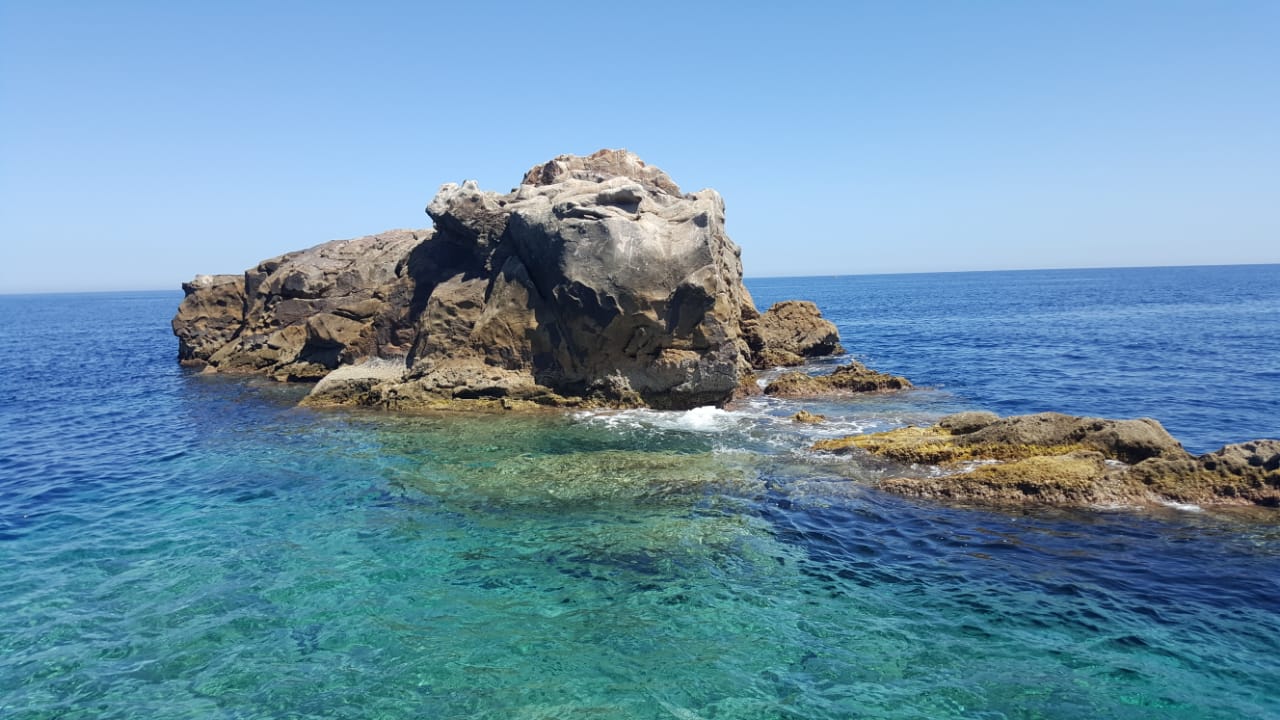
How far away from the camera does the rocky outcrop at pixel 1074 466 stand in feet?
53.4

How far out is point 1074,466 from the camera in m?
17.2

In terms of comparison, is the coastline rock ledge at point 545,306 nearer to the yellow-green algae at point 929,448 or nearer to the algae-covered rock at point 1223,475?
the yellow-green algae at point 929,448

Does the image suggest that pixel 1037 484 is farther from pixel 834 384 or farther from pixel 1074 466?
pixel 834 384

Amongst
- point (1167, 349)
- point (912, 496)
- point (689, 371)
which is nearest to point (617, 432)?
point (689, 371)

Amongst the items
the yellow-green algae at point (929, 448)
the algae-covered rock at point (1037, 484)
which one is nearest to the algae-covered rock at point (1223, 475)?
the algae-covered rock at point (1037, 484)

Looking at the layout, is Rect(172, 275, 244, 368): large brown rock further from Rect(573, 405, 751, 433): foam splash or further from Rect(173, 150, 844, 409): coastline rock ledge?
Rect(573, 405, 751, 433): foam splash

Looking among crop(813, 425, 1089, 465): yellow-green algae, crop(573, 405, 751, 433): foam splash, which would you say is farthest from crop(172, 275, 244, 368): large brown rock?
crop(813, 425, 1089, 465): yellow-green algae

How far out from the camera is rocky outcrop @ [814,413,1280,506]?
1627cm

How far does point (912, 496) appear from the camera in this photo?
57.6 feet

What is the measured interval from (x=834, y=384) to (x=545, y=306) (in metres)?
12.6

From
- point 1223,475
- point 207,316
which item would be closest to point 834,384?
point 1223,475

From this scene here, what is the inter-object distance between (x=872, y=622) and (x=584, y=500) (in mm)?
7955

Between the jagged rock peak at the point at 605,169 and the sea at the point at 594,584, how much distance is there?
590 inches

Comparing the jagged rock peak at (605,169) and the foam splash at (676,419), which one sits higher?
the jagged rock peak at (605,169)
